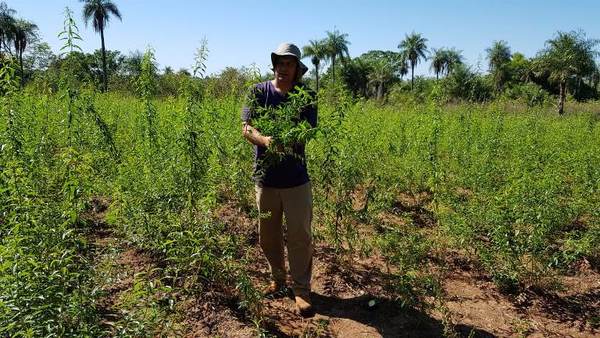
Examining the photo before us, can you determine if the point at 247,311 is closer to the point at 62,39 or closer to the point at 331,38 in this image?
the point at 62,39

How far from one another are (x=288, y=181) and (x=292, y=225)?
1.10 ft

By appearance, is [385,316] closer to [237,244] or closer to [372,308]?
[372,308]

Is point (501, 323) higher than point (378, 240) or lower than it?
lower

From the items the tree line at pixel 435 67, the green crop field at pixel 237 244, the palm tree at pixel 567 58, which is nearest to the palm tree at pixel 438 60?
the tree line at pixel 435 67

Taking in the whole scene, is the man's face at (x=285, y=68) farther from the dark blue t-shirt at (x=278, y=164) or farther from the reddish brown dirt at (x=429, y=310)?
the reddish brown dirt at (x=429, y=310)

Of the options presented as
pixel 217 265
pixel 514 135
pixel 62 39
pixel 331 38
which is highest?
pixel 331 38

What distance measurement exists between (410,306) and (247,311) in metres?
1.24

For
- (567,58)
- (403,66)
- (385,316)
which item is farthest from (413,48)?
(385,316)

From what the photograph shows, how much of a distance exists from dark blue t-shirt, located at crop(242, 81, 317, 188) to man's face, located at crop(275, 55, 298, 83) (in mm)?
94

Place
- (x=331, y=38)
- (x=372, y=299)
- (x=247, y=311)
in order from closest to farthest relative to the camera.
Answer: (x=247, y=311)
(x=372, y=299)
(x=331, y=38)

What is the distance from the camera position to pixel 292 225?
3.28 metres

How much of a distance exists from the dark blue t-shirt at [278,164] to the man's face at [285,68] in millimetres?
94

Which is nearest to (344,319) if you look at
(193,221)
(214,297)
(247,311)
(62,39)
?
(247,311)

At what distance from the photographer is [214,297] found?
340 cm
